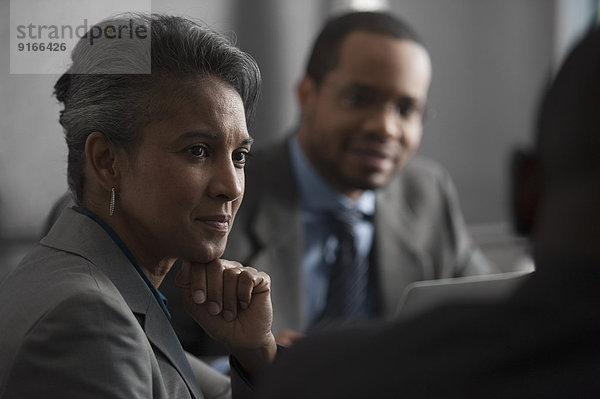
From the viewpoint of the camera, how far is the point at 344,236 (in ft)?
5.32

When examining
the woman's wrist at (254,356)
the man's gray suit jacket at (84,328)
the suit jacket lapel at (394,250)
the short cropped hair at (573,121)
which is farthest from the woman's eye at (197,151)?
the suit jacket lapel at (394,250)

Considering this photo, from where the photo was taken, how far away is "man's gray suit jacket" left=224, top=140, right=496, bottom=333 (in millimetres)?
1439

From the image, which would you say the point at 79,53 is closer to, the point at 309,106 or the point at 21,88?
the point at 21,88

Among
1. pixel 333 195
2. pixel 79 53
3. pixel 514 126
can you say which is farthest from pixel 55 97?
pixel 514 126

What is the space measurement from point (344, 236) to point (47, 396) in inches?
40.0

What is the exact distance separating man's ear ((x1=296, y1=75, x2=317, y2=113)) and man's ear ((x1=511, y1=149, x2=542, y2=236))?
125 cm

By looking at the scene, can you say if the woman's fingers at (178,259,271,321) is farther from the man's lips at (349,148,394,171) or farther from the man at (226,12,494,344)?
the man's lips at (349,148,394,171)

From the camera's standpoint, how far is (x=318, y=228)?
5.30 feet

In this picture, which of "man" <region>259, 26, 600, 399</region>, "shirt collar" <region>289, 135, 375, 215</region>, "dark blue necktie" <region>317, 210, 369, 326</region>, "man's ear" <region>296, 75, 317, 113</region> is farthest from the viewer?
"man's ear" <region>296, 75, 317, 113</region>

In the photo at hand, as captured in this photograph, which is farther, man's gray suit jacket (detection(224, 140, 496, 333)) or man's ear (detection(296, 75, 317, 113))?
man's ear (detection(296, 75, 317, 113))

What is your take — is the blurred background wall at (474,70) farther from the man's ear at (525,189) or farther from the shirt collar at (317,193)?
the man's ear at (525,189)

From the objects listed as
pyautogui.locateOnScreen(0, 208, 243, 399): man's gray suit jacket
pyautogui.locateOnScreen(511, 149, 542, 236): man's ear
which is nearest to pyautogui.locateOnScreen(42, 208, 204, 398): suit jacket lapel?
pyautogui.locateOnScreen(0, 208, 243, 399): man's gray suit jacket

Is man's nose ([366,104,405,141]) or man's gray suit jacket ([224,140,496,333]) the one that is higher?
man's nose ([366,104,405,141])

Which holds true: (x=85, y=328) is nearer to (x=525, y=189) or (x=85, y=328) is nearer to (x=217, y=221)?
(x=217, y=221)
